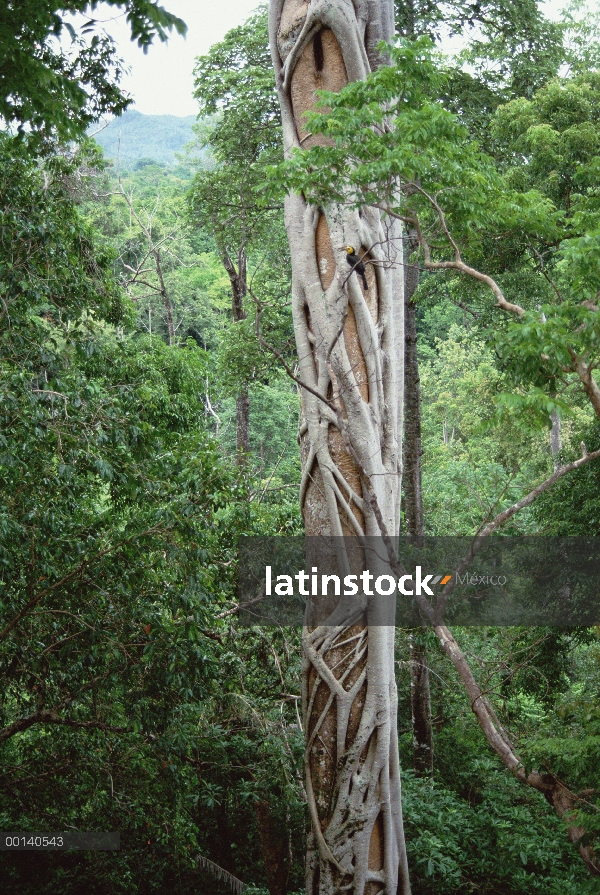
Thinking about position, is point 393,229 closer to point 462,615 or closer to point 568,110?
point 568,110

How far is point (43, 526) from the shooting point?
4355 millimetres

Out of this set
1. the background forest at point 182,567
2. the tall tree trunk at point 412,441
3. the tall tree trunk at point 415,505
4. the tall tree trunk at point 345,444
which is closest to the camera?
the background forest at point 182,567

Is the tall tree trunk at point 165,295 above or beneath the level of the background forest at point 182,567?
above

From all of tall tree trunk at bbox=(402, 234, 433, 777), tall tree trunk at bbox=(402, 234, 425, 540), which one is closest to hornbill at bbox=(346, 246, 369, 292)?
tall tree trunk at bbox=(402, 234, 433, 777)

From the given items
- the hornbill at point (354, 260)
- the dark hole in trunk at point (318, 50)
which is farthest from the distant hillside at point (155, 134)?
the hornbill at point (354, 260)

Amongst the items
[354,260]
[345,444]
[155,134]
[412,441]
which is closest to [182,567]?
[345,444]

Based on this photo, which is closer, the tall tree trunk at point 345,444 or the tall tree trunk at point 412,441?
the tall tree trunk at point 345,444

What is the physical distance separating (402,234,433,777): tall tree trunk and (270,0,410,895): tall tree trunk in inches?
100

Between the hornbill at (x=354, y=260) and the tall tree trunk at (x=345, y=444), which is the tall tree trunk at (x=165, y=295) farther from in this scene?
the hornbill at (x=354, y=260)

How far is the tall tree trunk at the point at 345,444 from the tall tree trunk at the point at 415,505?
254cm

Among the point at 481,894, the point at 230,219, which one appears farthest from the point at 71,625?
the point at 230,219

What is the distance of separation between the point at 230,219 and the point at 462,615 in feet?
17.6

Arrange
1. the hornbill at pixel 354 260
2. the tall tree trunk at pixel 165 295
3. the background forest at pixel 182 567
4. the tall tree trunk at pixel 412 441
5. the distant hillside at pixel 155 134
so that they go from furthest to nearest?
the distant hillside at pixel 155 134
the tall tree trunk at pixel 165 295
the tall tree trunk at pixel 412 441
the hornbill at pixel 354 260
the background forest at pixel 182 567

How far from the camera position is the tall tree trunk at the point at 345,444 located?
4535mm
